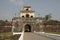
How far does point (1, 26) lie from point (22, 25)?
7457 millimetres

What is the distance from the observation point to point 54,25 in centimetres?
6525

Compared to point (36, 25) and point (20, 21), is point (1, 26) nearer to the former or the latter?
point (20, 21)

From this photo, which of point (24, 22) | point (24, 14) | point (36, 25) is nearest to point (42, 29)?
point (36, 25)

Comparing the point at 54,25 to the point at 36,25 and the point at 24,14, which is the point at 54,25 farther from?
the point at 24,14

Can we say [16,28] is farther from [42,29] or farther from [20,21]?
[42,29]

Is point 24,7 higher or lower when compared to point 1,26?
higher

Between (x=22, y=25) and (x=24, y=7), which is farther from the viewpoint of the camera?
(x=24, y=7)

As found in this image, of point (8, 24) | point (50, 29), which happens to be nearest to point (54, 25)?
point (50, 29)

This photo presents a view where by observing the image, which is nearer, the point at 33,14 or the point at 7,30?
the point at 7,30

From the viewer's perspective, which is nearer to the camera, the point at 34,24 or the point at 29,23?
the point at 34,24

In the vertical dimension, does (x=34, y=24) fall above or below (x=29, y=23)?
below

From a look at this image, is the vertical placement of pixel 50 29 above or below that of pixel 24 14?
below

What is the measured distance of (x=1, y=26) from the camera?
2507 inches

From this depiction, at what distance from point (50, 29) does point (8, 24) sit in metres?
15.2
